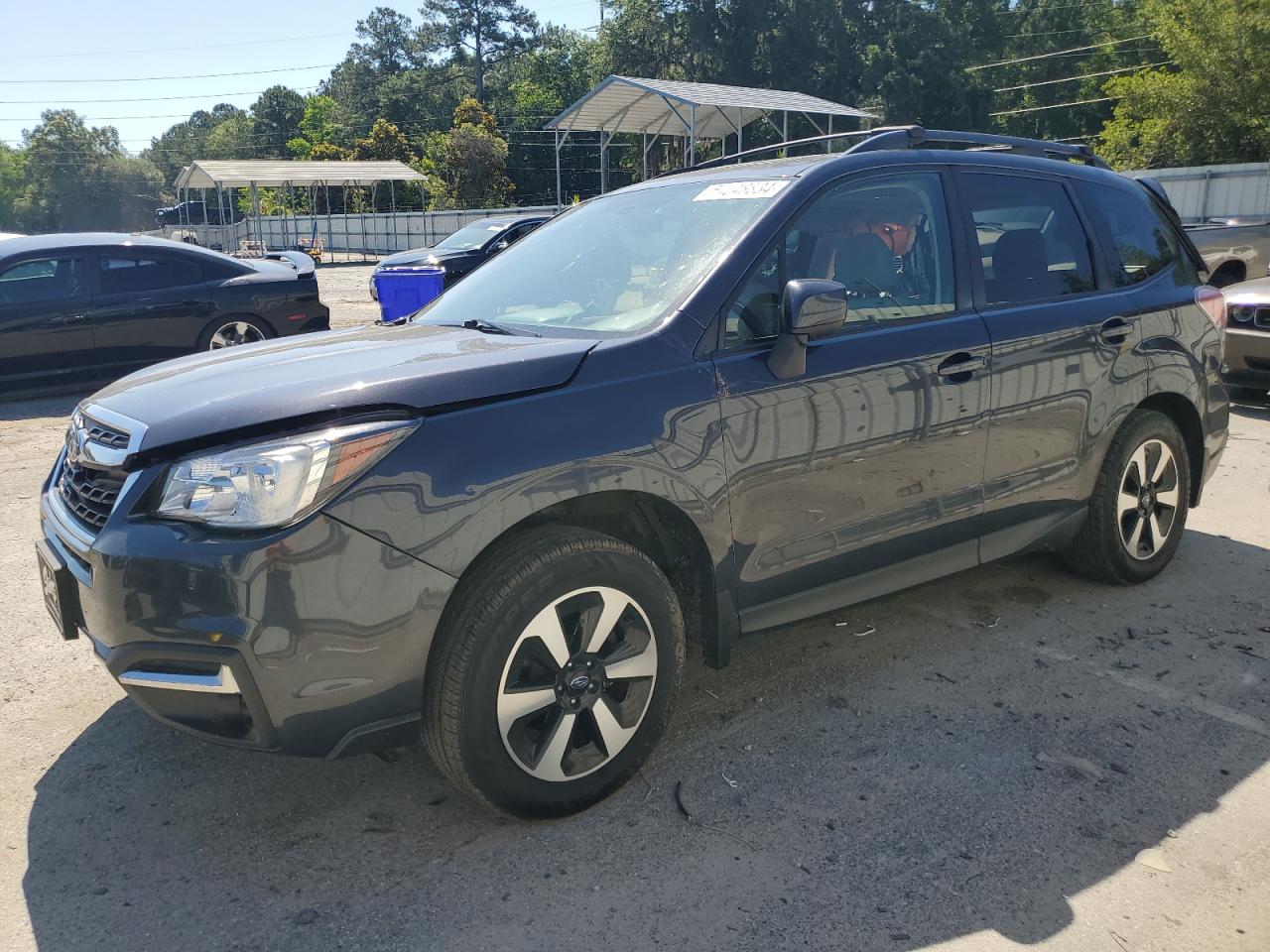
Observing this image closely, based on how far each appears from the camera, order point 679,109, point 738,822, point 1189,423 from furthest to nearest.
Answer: point 679,109 < point 1189,423 < point 738,822

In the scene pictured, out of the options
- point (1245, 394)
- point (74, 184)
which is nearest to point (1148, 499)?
point (1245, 394)

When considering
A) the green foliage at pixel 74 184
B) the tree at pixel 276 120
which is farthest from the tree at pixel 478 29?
the green foliage at pixel 74 184

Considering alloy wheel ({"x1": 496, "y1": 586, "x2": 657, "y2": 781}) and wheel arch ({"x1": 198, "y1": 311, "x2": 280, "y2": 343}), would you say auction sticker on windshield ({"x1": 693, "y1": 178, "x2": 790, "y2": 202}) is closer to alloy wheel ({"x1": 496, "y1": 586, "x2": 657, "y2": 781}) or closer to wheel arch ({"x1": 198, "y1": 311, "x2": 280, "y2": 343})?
alloy wheel ({"x1": 496, "y1": 586, "x2": 657, "y2": 781})

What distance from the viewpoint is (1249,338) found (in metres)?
8.50

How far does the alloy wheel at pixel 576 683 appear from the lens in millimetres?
2756

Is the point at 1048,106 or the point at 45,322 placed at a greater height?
the point at 1048,106

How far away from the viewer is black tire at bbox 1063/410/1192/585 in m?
4.42

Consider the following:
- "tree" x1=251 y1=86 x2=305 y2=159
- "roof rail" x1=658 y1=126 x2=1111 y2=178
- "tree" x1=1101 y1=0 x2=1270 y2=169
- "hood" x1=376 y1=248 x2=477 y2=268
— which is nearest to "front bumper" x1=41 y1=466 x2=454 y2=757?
"roof rail" x1=658 y1=126 x2=1111 y2=178

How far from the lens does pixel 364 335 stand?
3.57 metres

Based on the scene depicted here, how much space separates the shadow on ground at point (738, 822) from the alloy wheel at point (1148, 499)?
688 mm

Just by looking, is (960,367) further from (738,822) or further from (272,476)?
(272,476)

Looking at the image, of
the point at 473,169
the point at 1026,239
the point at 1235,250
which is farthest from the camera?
the point at 473,169

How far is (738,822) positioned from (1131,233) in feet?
10.8

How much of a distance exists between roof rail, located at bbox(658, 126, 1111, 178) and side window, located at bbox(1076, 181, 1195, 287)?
203mm
